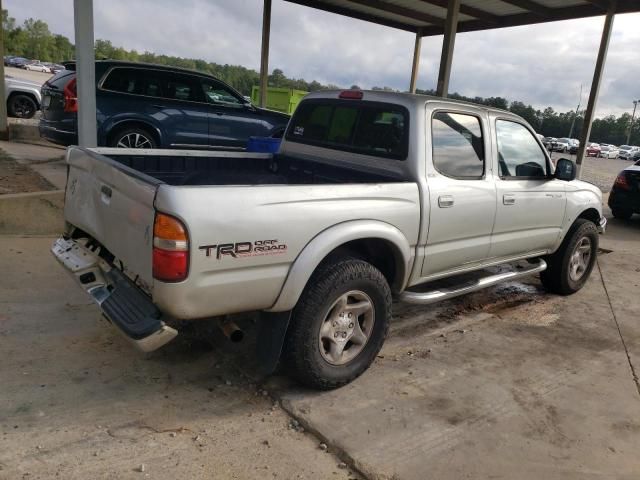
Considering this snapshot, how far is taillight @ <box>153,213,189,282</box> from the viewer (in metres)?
2.42

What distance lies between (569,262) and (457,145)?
2301 millimetres

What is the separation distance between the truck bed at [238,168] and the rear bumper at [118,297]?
748mm

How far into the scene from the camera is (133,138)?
8.22 meters

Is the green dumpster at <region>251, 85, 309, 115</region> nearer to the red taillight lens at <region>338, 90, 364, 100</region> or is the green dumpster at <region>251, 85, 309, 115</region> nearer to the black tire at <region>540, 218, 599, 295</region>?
the black tire at <region>540, 218, 599, 295</region>

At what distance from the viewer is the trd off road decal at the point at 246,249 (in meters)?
2.53

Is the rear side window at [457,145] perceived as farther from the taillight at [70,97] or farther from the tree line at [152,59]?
the tree line at [152,59]

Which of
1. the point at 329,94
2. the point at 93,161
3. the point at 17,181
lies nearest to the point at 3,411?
the point at 93,161

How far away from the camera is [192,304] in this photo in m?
2.56

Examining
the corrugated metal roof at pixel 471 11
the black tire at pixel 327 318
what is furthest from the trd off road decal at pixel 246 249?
the corrugated metal roof at pixel 471 11

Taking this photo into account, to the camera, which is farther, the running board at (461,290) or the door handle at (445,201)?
the running board at (461,290)

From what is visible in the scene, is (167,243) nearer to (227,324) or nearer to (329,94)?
(227,324)

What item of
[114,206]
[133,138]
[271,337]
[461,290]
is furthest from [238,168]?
[133,138]

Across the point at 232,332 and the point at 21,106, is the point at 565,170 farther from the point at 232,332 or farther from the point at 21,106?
the point at 21,106

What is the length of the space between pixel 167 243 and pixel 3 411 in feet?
4.53
